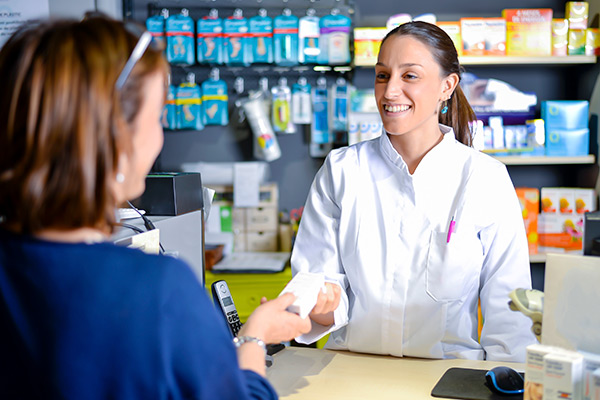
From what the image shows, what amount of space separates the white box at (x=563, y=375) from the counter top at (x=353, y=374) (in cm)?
33

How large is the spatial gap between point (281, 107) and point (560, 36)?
5.08 ft

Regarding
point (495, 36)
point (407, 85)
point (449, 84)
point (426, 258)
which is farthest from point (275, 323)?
point (495, 36)

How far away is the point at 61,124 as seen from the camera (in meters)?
0.69

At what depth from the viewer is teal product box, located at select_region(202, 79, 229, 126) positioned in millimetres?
3443

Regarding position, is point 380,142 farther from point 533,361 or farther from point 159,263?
point 159,263

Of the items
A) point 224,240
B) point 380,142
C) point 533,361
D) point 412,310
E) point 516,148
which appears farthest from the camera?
point 224,240

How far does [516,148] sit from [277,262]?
4.69 ft

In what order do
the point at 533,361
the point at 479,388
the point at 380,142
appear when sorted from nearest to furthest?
1. the point at 533,361
2. the point at 479,388
3. the point at 380,142

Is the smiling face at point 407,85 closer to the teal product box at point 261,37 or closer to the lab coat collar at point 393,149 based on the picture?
the lab coat collar at point 393,149

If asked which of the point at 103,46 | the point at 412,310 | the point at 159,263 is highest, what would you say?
the point at 103,46

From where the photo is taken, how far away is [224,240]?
11.6 ft

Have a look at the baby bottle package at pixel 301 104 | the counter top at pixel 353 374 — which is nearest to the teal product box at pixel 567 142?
the baby bottle package at pixel 301 104

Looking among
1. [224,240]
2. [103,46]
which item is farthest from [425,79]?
[224,240]

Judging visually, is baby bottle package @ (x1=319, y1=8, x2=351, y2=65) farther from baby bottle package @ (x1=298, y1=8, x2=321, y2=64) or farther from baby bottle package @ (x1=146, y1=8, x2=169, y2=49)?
baby bottle package @ (x1=146, y1=8, x2=169, y2=49)
